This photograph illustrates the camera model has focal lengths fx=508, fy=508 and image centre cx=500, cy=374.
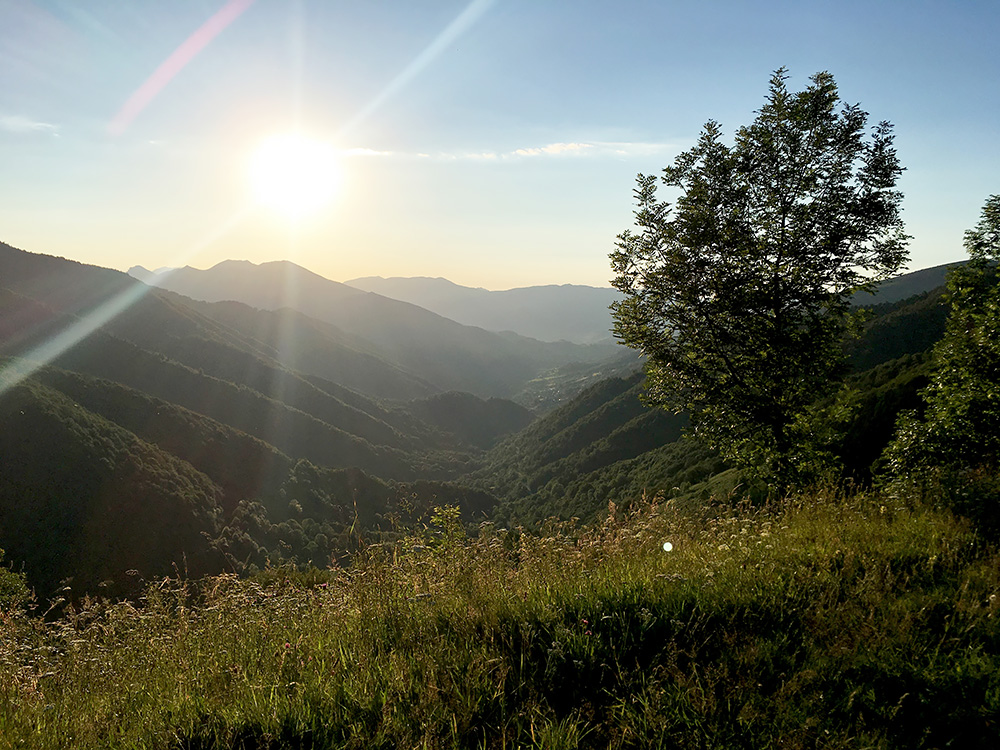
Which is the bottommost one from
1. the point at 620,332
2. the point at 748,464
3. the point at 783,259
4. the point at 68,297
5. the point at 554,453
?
the point at 554,453

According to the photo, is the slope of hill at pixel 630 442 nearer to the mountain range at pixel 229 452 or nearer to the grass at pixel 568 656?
the mountain range at pixel 229 452

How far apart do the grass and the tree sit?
19.9ft

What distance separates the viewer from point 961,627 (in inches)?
127

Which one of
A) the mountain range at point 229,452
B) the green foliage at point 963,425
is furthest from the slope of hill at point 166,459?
the green foliage at point 963,425

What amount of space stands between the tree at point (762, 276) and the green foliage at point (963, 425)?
5.81 ft

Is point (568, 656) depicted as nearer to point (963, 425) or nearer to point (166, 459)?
point (963, 425)

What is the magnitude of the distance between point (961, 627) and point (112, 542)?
7793 cm

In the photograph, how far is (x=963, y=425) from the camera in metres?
A: 8.85

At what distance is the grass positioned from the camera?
8.59 ft

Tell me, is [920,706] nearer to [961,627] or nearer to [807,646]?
[807,646]

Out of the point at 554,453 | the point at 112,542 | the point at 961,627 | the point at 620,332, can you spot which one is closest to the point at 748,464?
the point at 620,332

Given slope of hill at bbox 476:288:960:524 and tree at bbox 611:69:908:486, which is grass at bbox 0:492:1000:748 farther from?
slope of hill at bbox 476:288:960:524

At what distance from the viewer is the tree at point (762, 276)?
998 centimetres

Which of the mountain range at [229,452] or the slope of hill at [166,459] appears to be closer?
the mountain range at [229,452]
